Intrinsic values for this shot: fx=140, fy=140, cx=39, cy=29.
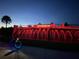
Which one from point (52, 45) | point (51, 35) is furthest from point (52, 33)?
point (52, 45)

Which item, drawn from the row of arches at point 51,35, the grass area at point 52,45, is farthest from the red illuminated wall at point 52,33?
the grass area at point 52,45

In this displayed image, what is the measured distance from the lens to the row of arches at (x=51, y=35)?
16844mm

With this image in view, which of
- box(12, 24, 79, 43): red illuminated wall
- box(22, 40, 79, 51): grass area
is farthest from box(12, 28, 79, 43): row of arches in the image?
box(22, 40, 79, 51): grass area

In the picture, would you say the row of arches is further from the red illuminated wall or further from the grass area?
the grass area

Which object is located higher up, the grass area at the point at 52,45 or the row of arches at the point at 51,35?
the row of arches at the point at 51,35

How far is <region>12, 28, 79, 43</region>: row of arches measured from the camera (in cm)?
1684

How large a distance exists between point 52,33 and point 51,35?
0.32 meters

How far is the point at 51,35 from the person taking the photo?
18188 millimetres

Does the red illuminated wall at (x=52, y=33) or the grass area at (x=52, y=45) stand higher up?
the red illuminated wall at (x=52, y=33)

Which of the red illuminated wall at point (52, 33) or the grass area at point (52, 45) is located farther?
the red illuminated wall at point (52, 33)

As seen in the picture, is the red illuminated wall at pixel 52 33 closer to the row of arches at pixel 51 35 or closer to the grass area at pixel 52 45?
the row of arches at pixel 51 35

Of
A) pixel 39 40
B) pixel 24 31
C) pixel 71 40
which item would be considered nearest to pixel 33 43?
pixel 39 40

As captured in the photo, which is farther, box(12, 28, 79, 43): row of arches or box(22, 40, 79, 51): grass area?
box(12, 28, 79, 43): row of arches

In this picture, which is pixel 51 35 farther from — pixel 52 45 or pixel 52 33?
pixel 52 45
